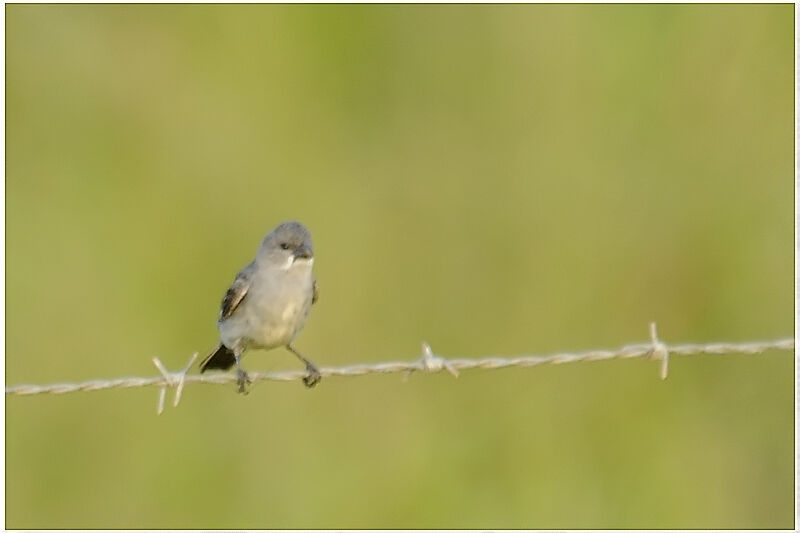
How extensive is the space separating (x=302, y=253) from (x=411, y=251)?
2198mm

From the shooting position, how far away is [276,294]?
19.9ft

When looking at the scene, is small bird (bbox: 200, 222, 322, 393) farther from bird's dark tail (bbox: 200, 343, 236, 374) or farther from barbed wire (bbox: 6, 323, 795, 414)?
barbed wire (bbox: 6, 323, 795, 414)

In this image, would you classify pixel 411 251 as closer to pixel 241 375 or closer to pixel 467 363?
pixel 241 375

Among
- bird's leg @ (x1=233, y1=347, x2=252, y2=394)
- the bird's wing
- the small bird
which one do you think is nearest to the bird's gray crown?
the small bird

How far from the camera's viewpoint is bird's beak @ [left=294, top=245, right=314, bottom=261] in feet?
19.8

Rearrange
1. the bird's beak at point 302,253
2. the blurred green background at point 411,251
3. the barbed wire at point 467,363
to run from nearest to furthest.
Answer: the barbed wire at point 467,363 < the bird's beak at point 302,253 < the blurred green background at point 411,251

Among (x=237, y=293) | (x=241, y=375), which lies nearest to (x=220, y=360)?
(x=237, y=293)

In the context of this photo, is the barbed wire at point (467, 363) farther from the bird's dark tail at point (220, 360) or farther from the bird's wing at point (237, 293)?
the bird's dark tail at point (220, 360)

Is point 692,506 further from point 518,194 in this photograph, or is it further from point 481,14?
point 481,14

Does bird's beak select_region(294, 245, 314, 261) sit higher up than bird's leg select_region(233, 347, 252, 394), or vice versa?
bird's beak select_region(294, 245, 314, 261)

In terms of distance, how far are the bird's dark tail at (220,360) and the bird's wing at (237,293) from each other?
0.22m

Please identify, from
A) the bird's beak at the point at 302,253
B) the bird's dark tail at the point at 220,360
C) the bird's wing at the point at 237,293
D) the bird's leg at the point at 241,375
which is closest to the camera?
the bird's leg at the point at 241,375

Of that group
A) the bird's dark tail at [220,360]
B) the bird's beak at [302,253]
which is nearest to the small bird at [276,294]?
the bird's beak at [302,253]

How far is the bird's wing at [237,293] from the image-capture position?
6.22 metres
